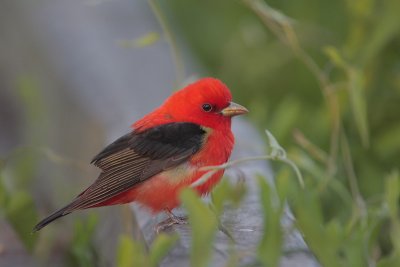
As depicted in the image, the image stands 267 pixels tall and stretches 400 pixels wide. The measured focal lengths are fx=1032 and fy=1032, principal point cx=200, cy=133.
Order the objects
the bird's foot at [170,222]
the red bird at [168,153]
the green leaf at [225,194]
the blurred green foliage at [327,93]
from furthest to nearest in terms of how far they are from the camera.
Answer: the blurred green foliage at [327,93] → the red bird at [168,153] → the bird's foot at [170,222] → the green leaf at [225,194]

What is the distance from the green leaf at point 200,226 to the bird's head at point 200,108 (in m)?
1.74

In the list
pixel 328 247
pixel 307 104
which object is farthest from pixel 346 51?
pixel 328 247

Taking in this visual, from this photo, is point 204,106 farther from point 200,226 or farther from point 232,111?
point 200,226

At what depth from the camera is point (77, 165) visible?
4473 millimetres

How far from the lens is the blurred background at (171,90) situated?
4.07 meters

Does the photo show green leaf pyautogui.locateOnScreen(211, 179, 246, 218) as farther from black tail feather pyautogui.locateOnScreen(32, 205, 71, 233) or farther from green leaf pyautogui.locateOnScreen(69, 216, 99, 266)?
green leaf pyautogui.locateOnScreen(69, 216, 99, 266)

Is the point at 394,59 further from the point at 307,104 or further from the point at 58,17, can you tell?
the point at 58,17

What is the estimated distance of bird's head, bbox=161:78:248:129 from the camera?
3971mm

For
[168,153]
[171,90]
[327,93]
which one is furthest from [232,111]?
[171,90]

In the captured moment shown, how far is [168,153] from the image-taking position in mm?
3830

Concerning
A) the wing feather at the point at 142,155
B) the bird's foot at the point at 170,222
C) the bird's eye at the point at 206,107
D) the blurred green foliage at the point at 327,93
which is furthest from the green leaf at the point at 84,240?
the blurred green foliage at the point at 327,93

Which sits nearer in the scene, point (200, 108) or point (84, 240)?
point (84, 240)

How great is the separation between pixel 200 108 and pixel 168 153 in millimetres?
266

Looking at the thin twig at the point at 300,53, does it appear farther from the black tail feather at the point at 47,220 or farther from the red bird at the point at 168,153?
the black tail feather at the point at 47,220
